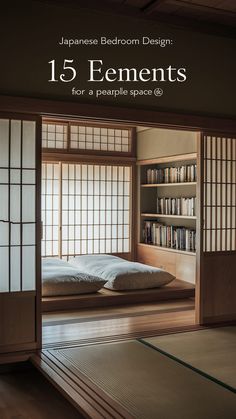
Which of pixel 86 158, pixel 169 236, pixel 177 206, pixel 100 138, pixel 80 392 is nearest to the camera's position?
pixel 80 392

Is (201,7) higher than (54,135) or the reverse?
higher

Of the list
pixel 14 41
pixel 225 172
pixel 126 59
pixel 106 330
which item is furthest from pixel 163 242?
pixel 14 41

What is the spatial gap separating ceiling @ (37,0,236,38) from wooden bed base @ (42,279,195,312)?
9.99 feet

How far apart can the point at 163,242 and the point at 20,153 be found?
3.99 m

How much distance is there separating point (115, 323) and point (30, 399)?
5.15 ft

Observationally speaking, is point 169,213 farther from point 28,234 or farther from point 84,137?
point 28,234

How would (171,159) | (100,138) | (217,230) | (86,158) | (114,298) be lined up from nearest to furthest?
1. (217,230)
2. (114,298)
3. (171,159)
4. (86,158)
5. (100,138)

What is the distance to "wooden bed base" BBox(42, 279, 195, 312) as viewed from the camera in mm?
5305

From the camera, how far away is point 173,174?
7.23 m

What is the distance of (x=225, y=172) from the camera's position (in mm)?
4961

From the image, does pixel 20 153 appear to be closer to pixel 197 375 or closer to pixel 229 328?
pixel 197 375

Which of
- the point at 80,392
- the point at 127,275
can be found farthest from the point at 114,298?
the point at 80,392

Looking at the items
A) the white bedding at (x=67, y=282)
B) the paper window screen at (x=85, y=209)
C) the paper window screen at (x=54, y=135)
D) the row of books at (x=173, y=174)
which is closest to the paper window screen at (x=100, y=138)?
the paper window screen at (x=54, y=135)

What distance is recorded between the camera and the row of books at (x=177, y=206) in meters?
6.77
